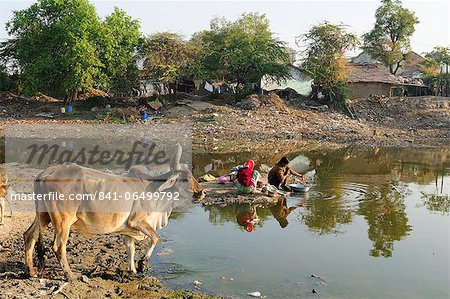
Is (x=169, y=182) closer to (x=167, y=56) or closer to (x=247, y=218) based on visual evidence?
(x=247, y=218)

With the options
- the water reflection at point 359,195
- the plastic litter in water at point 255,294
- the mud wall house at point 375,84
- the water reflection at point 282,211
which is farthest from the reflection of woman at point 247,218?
the mud wall house at point 375,84

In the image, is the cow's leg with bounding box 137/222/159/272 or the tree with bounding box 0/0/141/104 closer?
the cow's leg with bounding box 137/222/159/272

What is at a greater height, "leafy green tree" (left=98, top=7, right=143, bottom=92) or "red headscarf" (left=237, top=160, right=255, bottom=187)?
"leafy green tree" (left=98, top=7, right=143, bottom=92)

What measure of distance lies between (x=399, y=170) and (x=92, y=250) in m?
14.9

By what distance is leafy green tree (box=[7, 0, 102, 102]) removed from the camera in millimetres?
31062

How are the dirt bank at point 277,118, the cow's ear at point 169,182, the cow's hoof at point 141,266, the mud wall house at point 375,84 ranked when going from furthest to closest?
the mud wall house at point 375,84
the dirt bank at point 277,118
the cow's hoof at point 141,266
the cow's ear at point 169,182

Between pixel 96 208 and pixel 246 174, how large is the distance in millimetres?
6888

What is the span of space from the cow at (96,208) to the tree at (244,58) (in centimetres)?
2801

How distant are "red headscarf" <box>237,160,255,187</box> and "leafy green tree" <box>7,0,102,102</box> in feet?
67.8

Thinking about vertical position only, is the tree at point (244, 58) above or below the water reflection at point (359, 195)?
above

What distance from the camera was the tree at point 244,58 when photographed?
1406 inches

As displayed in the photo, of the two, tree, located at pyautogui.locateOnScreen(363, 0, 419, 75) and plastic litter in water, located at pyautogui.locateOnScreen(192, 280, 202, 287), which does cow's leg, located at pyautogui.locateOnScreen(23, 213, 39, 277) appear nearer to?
plastic litter in water, located at pyautogui.locateOnScreen(192, 280, 202, 287)

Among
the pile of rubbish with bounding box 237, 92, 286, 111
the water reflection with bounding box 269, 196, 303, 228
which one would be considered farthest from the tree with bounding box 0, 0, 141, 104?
the water reflection with bounding box 269, 196, 303, 228

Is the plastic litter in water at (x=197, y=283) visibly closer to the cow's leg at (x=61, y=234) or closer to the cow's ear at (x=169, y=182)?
the cow's ear at (x=169, y=182)
